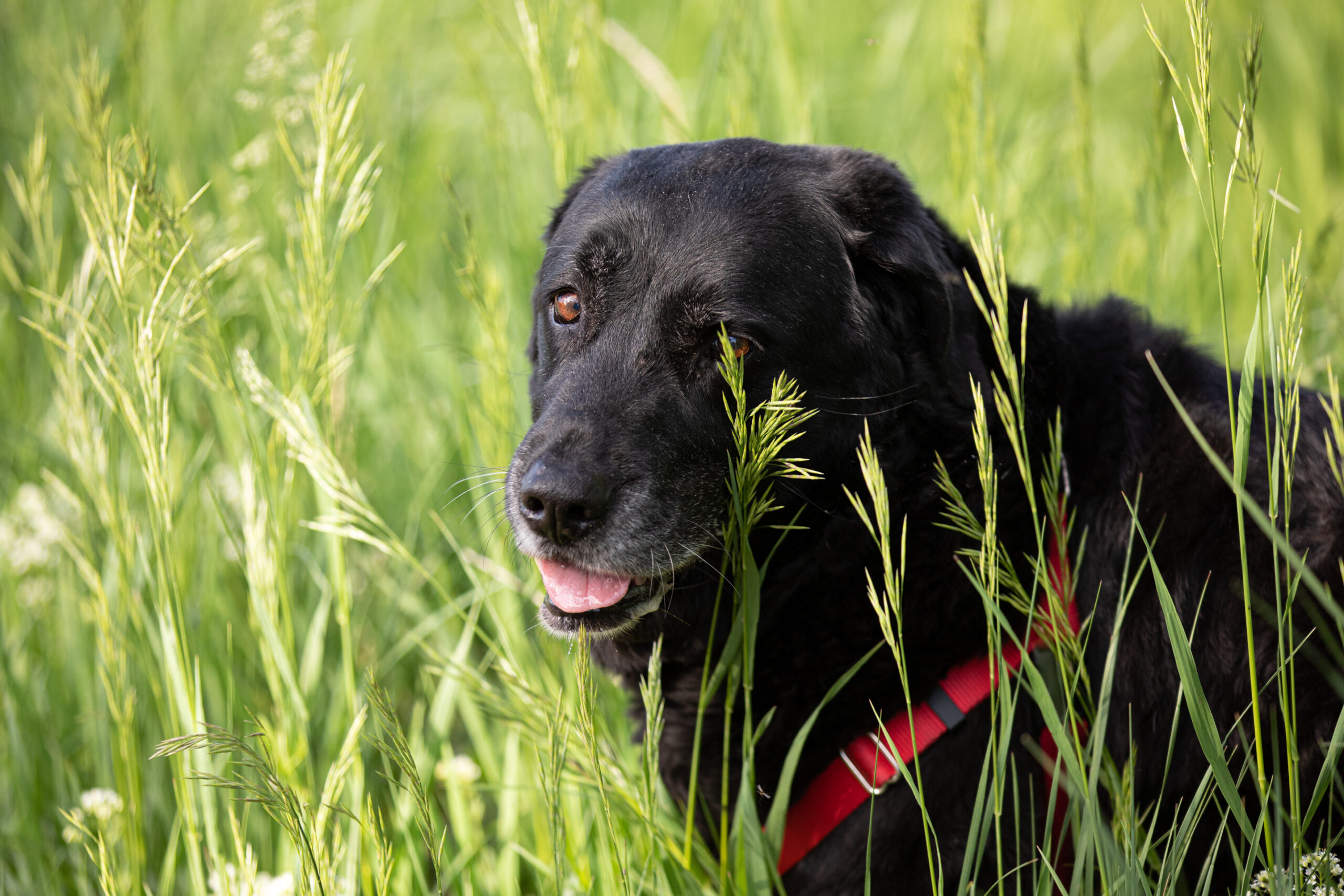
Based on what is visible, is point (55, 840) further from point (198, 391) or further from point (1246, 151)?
point (1246, 151)

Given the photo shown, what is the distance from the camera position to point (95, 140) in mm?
1884

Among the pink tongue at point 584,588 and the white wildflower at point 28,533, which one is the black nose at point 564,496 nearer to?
the pink tongue at point 584,588

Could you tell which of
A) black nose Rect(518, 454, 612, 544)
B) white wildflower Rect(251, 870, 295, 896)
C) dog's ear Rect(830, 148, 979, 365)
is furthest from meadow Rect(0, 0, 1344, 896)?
dog's ear Rect(830, 148, 979, 365)

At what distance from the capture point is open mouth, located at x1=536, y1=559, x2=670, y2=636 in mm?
1979

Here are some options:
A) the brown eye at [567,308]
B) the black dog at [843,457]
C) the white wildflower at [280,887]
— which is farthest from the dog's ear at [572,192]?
the white wildflower at [280,887]

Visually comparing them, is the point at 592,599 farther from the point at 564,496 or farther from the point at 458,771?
the point at 458,771

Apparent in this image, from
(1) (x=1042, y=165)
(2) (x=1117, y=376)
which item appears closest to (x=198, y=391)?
(2) (x=1117, y=376)

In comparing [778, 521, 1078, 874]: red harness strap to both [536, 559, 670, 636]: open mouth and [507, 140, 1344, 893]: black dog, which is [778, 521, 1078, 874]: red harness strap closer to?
[507, 140, 1344, 893]: black dog

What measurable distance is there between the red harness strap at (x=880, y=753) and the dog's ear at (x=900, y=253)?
1.76ft

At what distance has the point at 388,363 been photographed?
11.8 ft

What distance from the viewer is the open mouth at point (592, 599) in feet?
6.49

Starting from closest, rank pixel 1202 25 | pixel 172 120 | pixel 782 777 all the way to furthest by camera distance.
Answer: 1. pixel 1202 25
2. pixel 782 777
3. pixel 172 120

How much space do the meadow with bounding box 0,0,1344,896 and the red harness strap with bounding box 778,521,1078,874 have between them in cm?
12

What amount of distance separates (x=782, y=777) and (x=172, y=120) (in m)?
3.85
